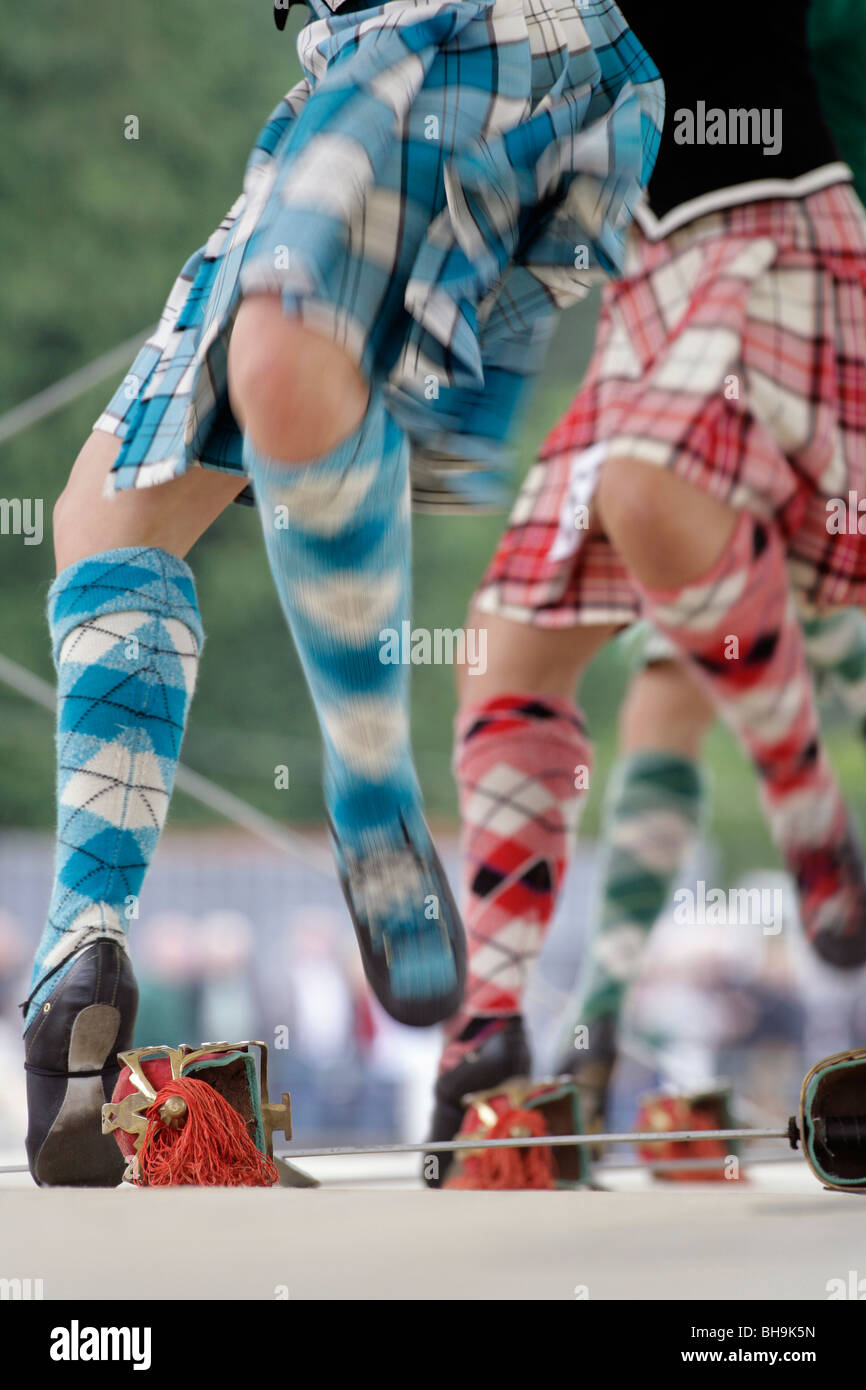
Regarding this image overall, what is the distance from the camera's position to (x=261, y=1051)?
0.68 metres

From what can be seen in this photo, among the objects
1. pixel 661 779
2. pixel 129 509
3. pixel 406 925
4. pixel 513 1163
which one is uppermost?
pixel 129 509

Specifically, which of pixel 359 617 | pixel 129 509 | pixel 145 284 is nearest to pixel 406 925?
pixel 359 617

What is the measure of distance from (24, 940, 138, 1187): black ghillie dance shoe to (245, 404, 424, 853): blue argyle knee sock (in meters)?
0.13

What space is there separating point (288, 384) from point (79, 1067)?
1.03ft

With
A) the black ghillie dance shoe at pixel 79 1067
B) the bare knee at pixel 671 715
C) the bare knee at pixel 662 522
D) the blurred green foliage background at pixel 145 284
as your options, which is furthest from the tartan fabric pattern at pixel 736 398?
the black ghillie dance shoe at pixel 79 1067

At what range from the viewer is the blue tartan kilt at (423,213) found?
23.0 inches

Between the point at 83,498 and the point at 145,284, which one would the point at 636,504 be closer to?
the point at 83,498

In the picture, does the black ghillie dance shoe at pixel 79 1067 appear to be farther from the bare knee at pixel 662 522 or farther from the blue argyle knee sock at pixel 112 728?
the bare knee at pixel 662 522

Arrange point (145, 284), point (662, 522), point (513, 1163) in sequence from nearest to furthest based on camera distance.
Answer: point (513, 1163)
point (662, 522)
point (145, 284)

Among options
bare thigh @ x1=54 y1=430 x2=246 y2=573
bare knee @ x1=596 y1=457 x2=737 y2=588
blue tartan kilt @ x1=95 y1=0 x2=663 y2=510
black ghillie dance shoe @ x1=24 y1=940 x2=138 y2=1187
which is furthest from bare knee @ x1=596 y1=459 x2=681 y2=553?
black ghillie dance shoe @ x1=24 y1=940 x2=138 y2=1187

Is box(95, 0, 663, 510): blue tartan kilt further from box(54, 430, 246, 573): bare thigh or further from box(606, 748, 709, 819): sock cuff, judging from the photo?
box(606, 748, 709, 819): sock cuff

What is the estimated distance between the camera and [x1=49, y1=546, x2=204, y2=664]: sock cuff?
0.70 meters

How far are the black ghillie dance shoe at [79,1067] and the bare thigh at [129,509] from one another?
0.19 m

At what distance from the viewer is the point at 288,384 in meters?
0.55
